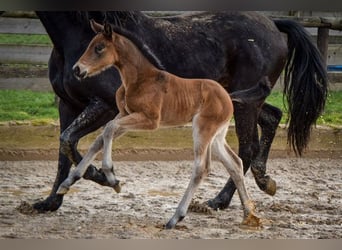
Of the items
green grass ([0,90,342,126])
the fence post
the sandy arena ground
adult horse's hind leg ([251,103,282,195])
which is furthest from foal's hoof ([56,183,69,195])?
the fence post

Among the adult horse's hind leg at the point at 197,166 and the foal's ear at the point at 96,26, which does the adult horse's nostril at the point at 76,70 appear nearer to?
the foal's ear at the point at 96,26

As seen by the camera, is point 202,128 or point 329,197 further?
point 329,197

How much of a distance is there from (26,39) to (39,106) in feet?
0.71

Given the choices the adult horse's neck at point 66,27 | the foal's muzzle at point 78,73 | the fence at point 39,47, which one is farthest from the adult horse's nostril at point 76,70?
the fence at point 39,47

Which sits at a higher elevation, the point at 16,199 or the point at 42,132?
the point at 42,132

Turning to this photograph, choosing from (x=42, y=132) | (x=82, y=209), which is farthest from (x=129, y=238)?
(x=42, y=132)

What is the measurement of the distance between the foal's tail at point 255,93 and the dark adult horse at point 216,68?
19 millimetres

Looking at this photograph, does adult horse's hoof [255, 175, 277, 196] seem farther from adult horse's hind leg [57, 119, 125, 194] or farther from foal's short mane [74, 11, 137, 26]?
foal's short mane [74, 11, 137, 26]

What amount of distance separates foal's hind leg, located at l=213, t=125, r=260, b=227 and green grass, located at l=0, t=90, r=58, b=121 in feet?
1.79

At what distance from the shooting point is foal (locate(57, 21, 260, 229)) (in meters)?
2.78

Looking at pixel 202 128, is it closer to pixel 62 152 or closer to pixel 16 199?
pixel 62 152

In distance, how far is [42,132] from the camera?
3.07 metres

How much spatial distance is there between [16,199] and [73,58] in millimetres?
503
